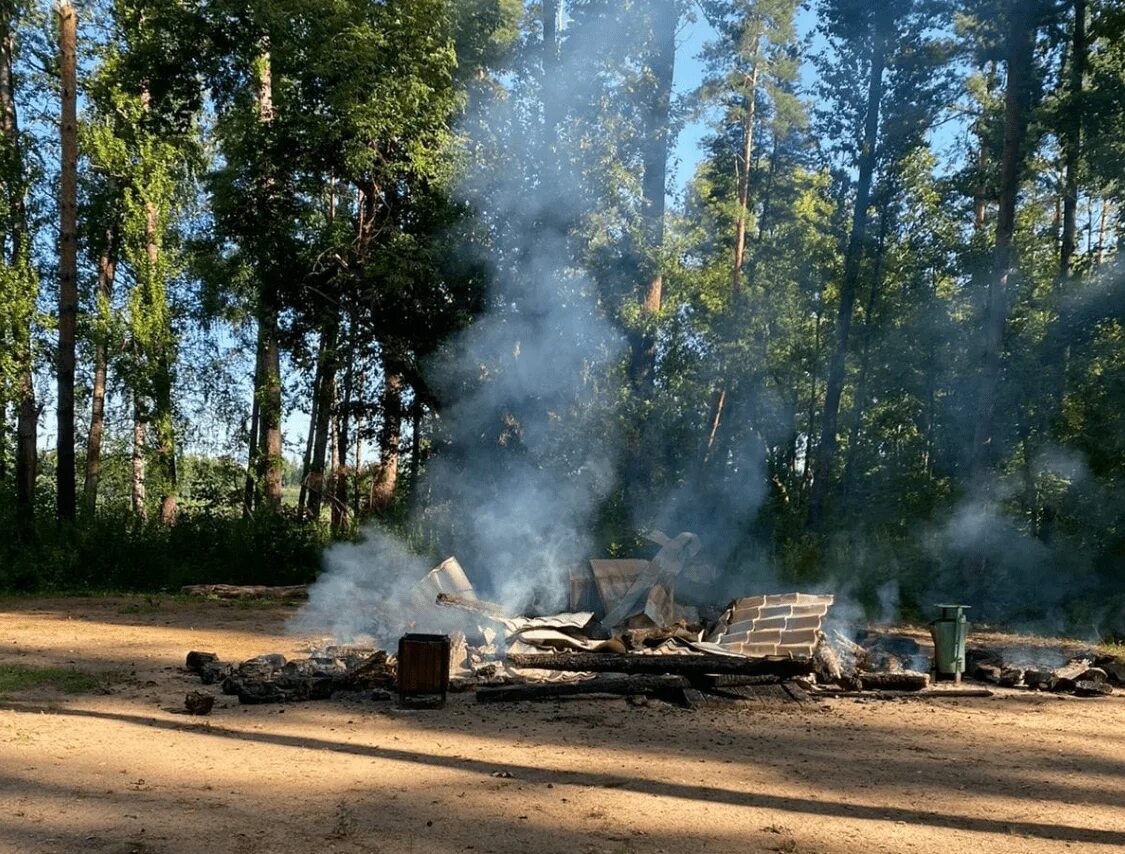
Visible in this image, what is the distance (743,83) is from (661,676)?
1100 inches

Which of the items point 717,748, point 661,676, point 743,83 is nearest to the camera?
point 717,748

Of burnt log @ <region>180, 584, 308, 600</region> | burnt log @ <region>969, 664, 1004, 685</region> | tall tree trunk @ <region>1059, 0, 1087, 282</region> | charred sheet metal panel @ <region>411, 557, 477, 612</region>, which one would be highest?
tall tree trunk @ <region>1059, 0, 1087, 282</region>

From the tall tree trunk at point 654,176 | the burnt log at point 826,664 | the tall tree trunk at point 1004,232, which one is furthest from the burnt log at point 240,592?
the tall tree trunk at point 1004,232

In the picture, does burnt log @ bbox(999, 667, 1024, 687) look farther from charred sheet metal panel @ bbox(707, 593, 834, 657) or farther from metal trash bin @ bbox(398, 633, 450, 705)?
metal trash bin @ bbox(398, 633, 450, 705)

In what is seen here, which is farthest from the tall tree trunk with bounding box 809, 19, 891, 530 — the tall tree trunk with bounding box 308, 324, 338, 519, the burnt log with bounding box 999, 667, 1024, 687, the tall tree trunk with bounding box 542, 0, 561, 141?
the burnt log with bounding box 999, 667, 1024, 687

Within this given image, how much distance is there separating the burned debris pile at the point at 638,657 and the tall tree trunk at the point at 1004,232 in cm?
581

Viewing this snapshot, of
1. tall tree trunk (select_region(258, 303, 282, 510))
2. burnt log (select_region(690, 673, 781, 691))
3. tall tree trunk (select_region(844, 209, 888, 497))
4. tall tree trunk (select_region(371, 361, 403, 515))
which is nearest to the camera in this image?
burnt log (select_region(690, 673, 781, 691))

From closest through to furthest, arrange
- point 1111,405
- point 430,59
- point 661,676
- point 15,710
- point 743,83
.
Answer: point 15,710, point 661,676, point 1111,405, point 430,59, point 743,83

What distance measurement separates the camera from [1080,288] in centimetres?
2050

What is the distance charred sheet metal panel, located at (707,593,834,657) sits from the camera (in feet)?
34.3

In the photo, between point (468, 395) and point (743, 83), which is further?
point (743, 83)

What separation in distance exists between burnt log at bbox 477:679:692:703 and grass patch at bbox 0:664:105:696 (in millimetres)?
3641

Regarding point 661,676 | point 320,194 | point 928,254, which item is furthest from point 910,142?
point 661,676

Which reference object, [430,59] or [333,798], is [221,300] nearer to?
[430,59]
